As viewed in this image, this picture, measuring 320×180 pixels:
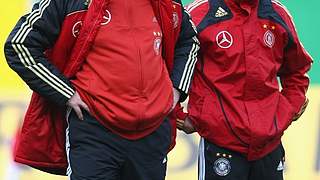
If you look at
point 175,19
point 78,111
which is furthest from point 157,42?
point 78,111

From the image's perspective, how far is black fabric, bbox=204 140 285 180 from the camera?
12.5ft

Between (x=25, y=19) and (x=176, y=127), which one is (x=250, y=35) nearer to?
(x=176, y=127)

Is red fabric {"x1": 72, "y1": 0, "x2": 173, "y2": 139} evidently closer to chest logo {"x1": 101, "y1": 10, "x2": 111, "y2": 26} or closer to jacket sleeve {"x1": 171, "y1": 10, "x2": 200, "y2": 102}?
chest logo {"x1": 101, "y1": 10, "x2": 111, "y2": 26}

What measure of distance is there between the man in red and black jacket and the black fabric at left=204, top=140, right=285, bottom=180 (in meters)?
0.31

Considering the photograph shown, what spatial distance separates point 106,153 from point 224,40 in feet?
2.58

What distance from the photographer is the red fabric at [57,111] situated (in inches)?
138

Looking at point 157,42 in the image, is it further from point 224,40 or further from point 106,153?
point 106,153

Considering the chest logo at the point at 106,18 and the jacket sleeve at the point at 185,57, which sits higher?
the chest logo at the point at 106,18

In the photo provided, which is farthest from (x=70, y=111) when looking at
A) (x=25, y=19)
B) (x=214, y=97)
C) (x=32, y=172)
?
(x=32, y=172)

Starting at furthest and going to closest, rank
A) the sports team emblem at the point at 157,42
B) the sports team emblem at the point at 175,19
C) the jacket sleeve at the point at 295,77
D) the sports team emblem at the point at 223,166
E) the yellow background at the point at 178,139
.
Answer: the yellow background at the point at 178,139, the jacket sleeve at the point at 295,77, the sports team emblem at the point at 223,166, the sports team emblem at the point at 175,19, the sports team emblem at the point at 157,42

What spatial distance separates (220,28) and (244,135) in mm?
494

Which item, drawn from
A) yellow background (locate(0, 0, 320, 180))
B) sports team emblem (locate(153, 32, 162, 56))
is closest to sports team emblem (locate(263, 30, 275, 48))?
sports team emblem (locate(153, 32, 162, 56))

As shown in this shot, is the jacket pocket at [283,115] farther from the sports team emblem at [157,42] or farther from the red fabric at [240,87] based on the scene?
the sports team emblem at [157,42]

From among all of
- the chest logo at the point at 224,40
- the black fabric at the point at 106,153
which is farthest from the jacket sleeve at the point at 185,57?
the black fabric at the point at 106,153
